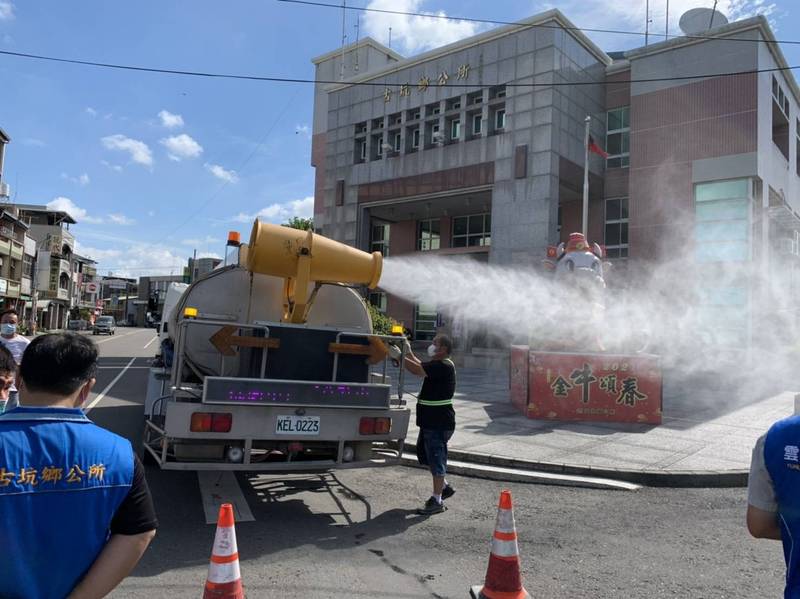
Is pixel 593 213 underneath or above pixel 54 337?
above

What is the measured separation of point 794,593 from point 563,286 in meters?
10.8

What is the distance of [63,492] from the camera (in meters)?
1.59

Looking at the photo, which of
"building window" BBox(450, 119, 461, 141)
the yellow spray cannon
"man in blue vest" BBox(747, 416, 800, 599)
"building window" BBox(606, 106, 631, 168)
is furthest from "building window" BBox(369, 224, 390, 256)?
"man in blue vest" BBox(747, 416, 800, 599)

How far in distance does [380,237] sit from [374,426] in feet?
102

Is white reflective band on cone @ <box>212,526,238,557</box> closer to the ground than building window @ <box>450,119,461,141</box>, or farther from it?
closer to the ground

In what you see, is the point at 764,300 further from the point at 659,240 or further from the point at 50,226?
the point at 50,226

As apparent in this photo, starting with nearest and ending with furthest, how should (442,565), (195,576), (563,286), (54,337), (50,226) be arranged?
(54,337)
(195,576)
(442,565)
(563,286)
(50,226)

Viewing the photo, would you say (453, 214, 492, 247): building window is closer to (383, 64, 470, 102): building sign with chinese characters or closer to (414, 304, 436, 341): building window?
(414, 304, 436, 341): building window

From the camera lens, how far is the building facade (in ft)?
72.9

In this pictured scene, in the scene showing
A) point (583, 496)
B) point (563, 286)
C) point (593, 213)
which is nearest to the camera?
point (583, 496)

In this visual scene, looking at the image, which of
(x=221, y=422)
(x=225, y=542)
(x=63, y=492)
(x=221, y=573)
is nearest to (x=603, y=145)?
(x=221, y=422)

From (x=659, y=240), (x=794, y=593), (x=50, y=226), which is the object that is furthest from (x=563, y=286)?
(x=50, y=226)

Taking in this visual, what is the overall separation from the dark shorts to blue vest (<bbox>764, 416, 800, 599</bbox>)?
12.4ft

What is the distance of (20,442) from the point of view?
1576 millimetres
